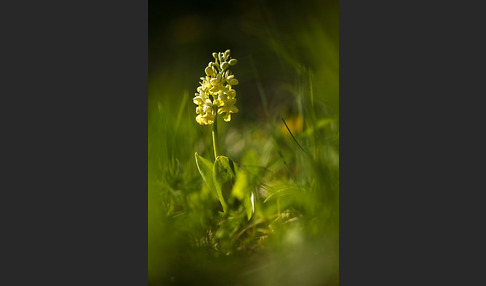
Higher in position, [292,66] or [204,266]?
[292,66]

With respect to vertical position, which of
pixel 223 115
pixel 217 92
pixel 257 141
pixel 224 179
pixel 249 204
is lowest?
pixel 249 204

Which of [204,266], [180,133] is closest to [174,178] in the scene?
[180,133]

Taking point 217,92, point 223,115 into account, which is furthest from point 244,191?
point 217,92

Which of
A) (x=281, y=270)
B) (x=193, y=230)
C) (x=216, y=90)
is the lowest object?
(x=281, y=270)

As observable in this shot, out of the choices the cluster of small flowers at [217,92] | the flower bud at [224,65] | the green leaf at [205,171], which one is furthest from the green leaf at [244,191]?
the flower bud at [224,65]

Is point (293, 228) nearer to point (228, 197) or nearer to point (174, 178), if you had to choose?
point (228, 197)

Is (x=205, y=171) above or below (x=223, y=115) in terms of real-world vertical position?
below

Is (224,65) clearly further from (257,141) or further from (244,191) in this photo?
(244,191)
